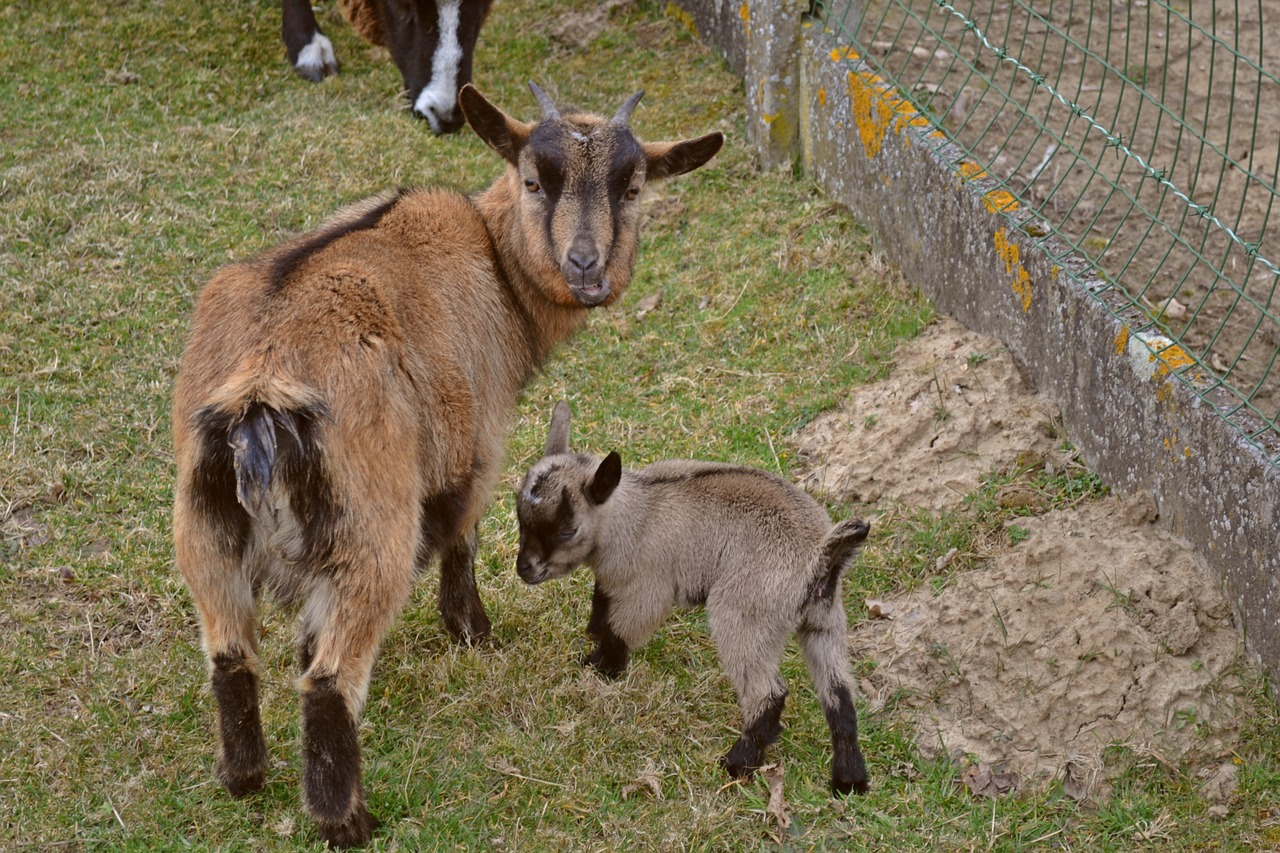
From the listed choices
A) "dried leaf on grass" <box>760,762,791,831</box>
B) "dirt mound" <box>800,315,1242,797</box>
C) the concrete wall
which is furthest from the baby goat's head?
the concrete wall

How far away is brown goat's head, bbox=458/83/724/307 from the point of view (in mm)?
4898

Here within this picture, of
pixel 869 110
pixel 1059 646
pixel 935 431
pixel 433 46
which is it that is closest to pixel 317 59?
pixel 433 46

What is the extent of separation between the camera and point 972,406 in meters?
5.50

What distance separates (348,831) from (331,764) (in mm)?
220

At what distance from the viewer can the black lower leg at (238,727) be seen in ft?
13.1

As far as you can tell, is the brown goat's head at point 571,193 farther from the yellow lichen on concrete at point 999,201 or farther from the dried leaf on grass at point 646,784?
the dried leaf on grass at point 646,784

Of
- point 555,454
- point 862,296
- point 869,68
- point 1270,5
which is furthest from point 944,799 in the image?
point 1270,5

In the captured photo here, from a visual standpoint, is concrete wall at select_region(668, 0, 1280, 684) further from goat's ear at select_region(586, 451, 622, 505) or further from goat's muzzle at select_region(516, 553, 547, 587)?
goat's muzzle at select_region(516, 553, 547, 587)

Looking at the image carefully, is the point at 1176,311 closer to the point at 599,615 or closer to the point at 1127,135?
the point at 1127,135

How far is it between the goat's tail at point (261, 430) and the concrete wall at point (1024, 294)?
2.82 metres

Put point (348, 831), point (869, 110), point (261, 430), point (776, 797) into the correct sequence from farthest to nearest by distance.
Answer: point (869, 110)
point (776, 797)
point (348, 831)
point (261, 430)

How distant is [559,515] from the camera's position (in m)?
4.55

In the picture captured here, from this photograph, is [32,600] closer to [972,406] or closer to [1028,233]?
[972,406]

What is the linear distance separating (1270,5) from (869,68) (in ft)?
9.30
